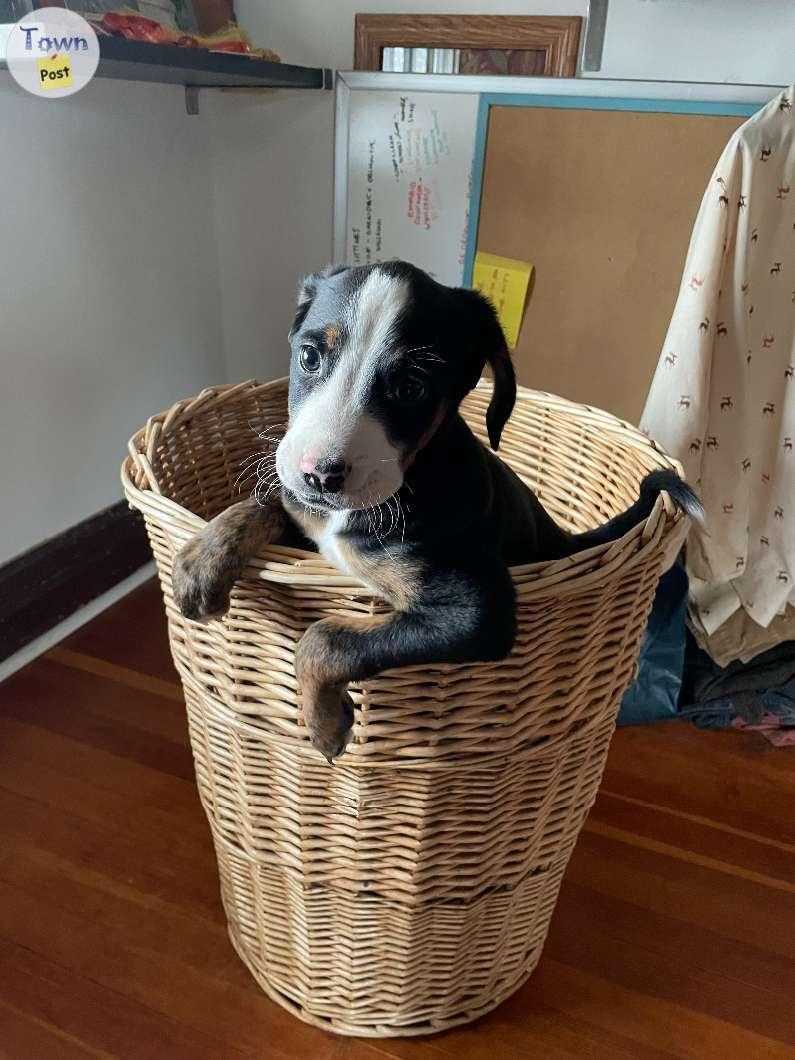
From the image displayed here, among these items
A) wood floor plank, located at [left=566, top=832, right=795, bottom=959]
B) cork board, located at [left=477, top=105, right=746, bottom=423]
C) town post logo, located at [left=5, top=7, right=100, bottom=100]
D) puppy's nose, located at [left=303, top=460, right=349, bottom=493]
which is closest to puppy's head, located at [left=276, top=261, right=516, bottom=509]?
puppy's nose, located at [left=303, top=460, right=349, bottom=493]

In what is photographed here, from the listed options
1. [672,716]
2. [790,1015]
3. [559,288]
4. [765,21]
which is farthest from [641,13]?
[790,1015]

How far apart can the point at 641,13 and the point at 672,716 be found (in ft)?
4.52

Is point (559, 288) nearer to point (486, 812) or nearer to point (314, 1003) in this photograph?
point (486, 812)

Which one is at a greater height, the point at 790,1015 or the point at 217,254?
the point at 217,254

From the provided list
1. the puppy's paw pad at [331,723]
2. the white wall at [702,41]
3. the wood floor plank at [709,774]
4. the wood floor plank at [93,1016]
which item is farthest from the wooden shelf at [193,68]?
the wood floor plank at [709,774]

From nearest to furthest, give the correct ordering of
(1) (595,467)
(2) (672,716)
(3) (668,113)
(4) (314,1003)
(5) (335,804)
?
(5) (335,804) → (4) (314,1003) → (1) (595,467) → (3) (668,113) → (2) (672,716)

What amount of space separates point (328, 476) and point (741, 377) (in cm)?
97

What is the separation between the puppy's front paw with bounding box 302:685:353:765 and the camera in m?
0.80

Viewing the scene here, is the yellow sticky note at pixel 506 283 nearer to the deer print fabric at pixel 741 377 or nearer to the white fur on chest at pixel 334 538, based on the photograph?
the deer print fabric at pixel 741 377

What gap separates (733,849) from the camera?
148 centimetres

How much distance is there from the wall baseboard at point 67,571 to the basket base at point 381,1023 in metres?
0.89

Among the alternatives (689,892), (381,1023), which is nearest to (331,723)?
(381,1023)

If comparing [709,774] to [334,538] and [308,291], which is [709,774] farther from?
[308,291]

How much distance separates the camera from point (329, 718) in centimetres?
82
